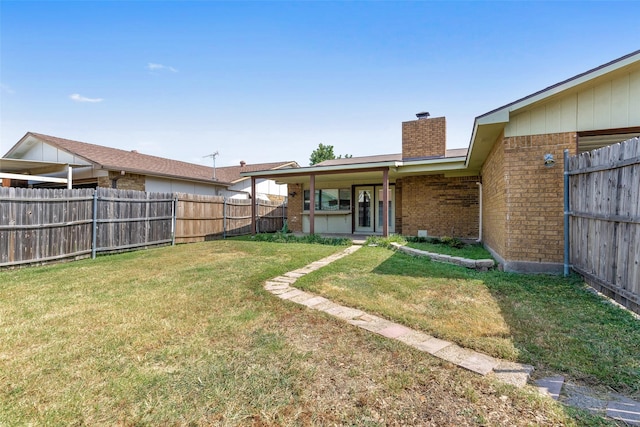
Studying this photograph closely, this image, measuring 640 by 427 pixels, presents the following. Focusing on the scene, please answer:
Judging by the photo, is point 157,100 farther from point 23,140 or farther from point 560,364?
point 560,364

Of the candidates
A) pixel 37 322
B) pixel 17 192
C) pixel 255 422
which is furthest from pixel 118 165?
pixel 255 422

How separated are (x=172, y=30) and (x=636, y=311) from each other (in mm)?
10683

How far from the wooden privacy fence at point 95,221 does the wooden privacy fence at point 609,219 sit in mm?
10609

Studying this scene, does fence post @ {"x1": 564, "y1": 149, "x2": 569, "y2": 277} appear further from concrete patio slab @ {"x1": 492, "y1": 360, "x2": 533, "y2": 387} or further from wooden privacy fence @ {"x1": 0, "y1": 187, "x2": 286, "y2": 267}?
wooden privacy fence @ {"x1": 0, "y1": 187, "x2": 286, "y2": 267}

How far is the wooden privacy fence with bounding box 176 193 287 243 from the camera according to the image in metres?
11.7

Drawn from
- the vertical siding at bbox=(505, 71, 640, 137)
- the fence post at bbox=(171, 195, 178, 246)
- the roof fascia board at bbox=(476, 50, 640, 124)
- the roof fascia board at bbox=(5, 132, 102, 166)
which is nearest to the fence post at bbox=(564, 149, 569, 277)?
the vertical siding at bbox=(505, 71, 640, 137)

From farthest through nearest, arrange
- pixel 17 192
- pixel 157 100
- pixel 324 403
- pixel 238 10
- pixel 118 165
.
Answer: pixel 118 165, pixel 157 100, pixel 238 10, pixel 17 192, pixel 324 403

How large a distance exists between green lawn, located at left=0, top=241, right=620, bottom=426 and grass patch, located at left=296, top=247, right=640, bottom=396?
17 centimetres

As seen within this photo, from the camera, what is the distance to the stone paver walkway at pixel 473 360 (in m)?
1.91

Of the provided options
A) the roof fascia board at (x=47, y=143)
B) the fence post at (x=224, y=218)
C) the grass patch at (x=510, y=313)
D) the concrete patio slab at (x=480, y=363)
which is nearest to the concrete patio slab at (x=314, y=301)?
the grass patch at (x=510, y=313)

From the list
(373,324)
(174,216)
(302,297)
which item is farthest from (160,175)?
(373,324)

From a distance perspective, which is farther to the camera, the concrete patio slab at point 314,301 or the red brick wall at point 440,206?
the red brick wall at point 440,206

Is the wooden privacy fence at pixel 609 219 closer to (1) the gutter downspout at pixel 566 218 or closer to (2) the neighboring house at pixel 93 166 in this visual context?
(1) the gutter downspout at pixel 566 218

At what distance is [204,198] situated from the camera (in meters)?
12.6
